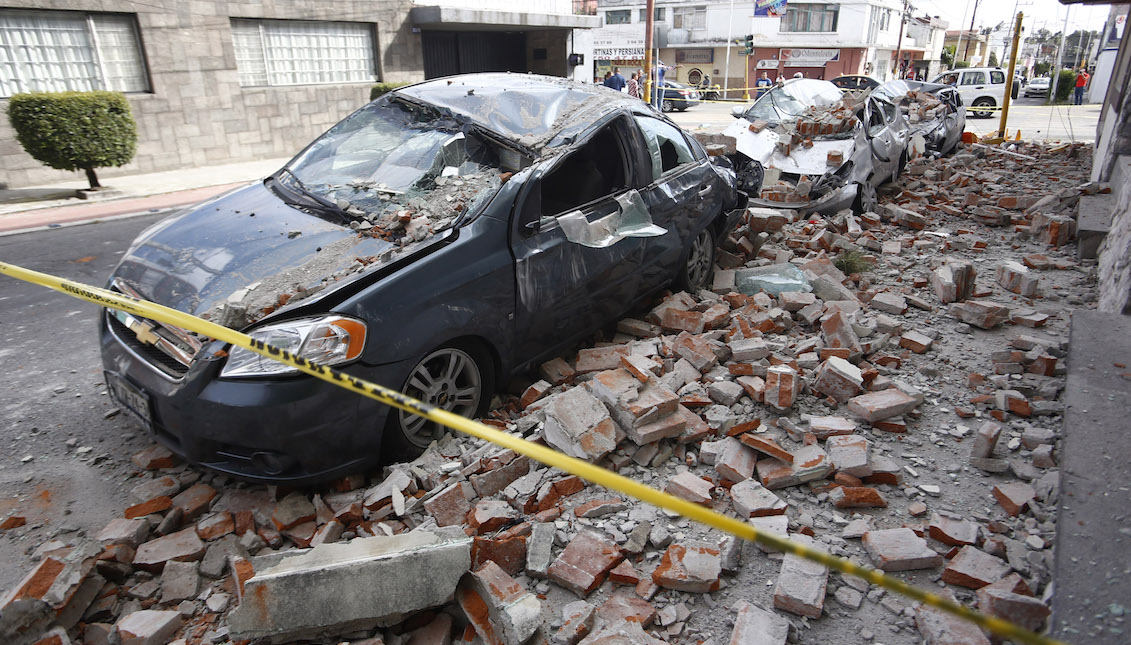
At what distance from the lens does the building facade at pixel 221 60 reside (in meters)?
11.1

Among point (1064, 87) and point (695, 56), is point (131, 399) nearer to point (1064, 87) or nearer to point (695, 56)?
point (1064, 87)

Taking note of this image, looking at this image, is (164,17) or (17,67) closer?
(17,67)

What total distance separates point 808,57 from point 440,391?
56359 mm

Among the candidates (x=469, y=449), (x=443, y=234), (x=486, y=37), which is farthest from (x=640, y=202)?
(x=486, y=37)

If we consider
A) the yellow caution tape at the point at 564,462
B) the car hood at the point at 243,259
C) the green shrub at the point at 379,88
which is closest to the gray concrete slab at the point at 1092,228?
the yellow caution tape at the point at 564,462

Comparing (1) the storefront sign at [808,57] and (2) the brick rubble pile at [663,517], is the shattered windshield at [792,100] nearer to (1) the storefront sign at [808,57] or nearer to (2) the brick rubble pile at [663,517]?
(2) the brick rubble pile at [663,517]

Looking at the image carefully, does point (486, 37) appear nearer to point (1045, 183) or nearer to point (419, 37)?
point (419, 37)

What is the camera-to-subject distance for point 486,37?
20.4 meters

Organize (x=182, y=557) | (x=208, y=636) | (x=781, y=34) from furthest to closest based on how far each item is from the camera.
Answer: (x=781, y=34) < (x=182, y=557) < (x=208, y=636)

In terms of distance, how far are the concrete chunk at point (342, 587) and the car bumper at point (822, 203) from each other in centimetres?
623

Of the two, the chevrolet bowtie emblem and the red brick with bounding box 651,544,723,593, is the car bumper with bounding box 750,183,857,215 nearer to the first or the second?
the red brick with bounding box 651,544,723,593

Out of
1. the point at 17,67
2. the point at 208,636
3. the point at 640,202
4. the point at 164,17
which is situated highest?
the point at 164,17

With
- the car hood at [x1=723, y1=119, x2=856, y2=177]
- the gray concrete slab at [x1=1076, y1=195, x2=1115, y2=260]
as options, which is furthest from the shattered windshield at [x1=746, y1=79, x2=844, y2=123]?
the gray concrete slab at [x1=1076, y1=195, x2=1115, y2=260]

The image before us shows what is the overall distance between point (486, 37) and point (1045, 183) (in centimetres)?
1569
